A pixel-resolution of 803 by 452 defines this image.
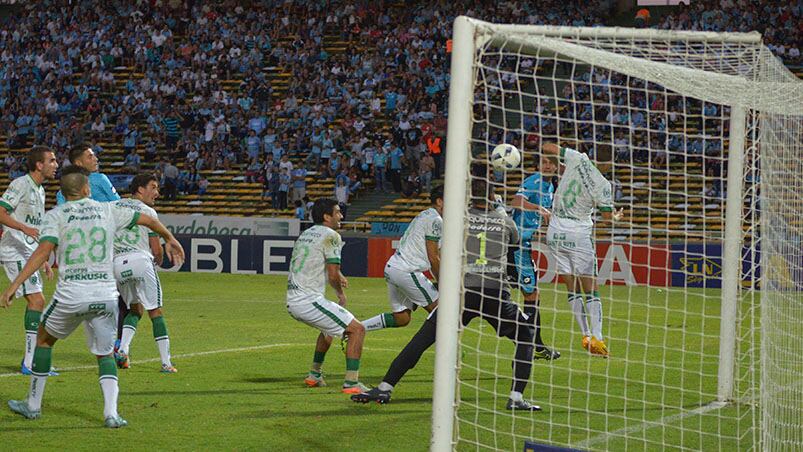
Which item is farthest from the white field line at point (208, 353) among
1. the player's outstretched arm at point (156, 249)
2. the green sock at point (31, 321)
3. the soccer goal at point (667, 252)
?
the soccer goal at point (667, 252)

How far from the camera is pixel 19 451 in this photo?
283 inches

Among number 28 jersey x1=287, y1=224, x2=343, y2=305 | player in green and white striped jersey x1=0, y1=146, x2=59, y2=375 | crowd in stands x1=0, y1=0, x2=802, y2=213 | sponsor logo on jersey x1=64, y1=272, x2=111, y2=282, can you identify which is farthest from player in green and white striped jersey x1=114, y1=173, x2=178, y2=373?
crowd in stands x1=0, y1=0, x2=802, y2=213

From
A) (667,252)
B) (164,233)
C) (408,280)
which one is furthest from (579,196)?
(164,233)

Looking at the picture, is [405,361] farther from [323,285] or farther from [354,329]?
[323,285]

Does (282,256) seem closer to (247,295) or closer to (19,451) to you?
(247,295)

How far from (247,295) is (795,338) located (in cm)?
1349

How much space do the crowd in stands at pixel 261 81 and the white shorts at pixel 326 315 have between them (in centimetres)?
2032

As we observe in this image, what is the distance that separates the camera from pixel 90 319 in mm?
7926

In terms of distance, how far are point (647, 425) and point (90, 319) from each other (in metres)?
4.10

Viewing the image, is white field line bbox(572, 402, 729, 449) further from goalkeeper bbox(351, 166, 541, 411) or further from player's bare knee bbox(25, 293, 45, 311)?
player's bare knee bbox(25, 293, 45, 311)

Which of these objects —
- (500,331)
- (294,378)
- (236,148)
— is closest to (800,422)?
(500,331)

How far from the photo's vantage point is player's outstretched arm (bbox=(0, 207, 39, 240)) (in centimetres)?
1003

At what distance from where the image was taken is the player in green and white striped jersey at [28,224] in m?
10.2

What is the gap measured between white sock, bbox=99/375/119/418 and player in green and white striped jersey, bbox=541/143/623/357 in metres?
5.30
